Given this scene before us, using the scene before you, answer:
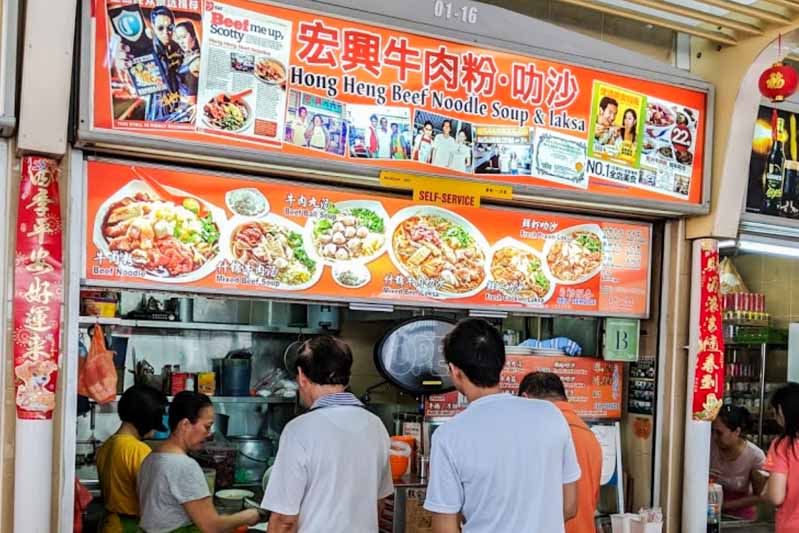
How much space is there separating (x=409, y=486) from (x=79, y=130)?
2.59 meters

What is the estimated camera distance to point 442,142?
4898mm

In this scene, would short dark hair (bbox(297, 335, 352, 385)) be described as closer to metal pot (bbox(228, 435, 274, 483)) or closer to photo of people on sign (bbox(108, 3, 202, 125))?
photo of people on sign (bbox(108, 3, 202, 125))

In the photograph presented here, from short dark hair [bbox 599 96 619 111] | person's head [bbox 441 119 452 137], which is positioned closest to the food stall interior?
person's head [bbox 441 119 452 137]

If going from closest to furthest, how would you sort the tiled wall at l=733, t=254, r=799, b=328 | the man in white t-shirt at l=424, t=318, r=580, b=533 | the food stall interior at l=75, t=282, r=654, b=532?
the man in white t-shirt at l=424, t=318, r=580, b=533, the food stall interior at l=75, t=282, r=654, b=532, the tiled wall at l=733, t=254, r=799, b=328

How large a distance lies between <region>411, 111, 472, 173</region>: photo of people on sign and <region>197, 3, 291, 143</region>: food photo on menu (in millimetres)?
785

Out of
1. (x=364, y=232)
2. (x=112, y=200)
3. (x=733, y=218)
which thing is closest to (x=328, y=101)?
(x=364, y=232)

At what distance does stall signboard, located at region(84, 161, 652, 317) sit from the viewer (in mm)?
4297

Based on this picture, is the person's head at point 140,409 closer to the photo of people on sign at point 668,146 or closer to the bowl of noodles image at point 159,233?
the bowl of noodles image at point 159,233

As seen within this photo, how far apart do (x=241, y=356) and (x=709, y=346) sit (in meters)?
3.15

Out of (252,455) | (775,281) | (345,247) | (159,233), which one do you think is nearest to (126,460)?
(159,233)

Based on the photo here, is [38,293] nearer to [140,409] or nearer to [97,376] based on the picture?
[97,376]

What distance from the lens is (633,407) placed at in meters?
5.97

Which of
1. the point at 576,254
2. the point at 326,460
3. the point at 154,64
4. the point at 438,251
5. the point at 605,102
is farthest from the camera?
the point at 576,254

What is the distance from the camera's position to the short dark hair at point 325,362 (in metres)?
3.79
